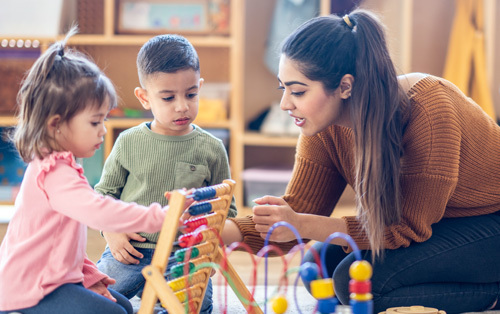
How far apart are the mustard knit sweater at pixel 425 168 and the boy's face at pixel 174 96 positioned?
12.0 inches

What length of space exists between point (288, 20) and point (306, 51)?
1.57 meters

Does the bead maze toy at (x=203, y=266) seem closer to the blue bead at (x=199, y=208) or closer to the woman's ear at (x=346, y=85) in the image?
the blue bead at (x=199, y=208)

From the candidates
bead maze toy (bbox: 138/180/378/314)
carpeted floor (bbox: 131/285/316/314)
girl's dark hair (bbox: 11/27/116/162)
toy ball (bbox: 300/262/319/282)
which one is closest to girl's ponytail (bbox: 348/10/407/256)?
bead maze toy (bbox: 138/180/378/314)

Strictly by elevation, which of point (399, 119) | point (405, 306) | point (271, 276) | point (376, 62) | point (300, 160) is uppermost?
point (376, 62)

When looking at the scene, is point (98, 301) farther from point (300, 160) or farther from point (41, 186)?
point (300, 160)

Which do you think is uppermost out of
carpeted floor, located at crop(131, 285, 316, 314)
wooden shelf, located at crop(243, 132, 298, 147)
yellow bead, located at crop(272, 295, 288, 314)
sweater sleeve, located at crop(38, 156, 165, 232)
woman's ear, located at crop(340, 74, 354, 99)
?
woman's ear, located at crop(340, 74, 354, 99)

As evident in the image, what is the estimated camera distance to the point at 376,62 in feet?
5.07

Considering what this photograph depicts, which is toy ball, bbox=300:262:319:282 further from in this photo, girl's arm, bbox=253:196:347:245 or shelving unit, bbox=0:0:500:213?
shelving unit, bbox=0:0:500:213

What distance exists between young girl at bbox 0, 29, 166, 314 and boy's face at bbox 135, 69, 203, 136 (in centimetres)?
30

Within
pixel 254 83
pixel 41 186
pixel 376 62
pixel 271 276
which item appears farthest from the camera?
pixel 254 83

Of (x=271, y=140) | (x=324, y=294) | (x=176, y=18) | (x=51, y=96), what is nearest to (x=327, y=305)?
(x=324, y=294)

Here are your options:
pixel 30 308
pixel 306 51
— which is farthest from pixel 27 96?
pixel 306 51

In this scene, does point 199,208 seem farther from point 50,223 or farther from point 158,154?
point 158,154

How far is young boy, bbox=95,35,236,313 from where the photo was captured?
164 cm
